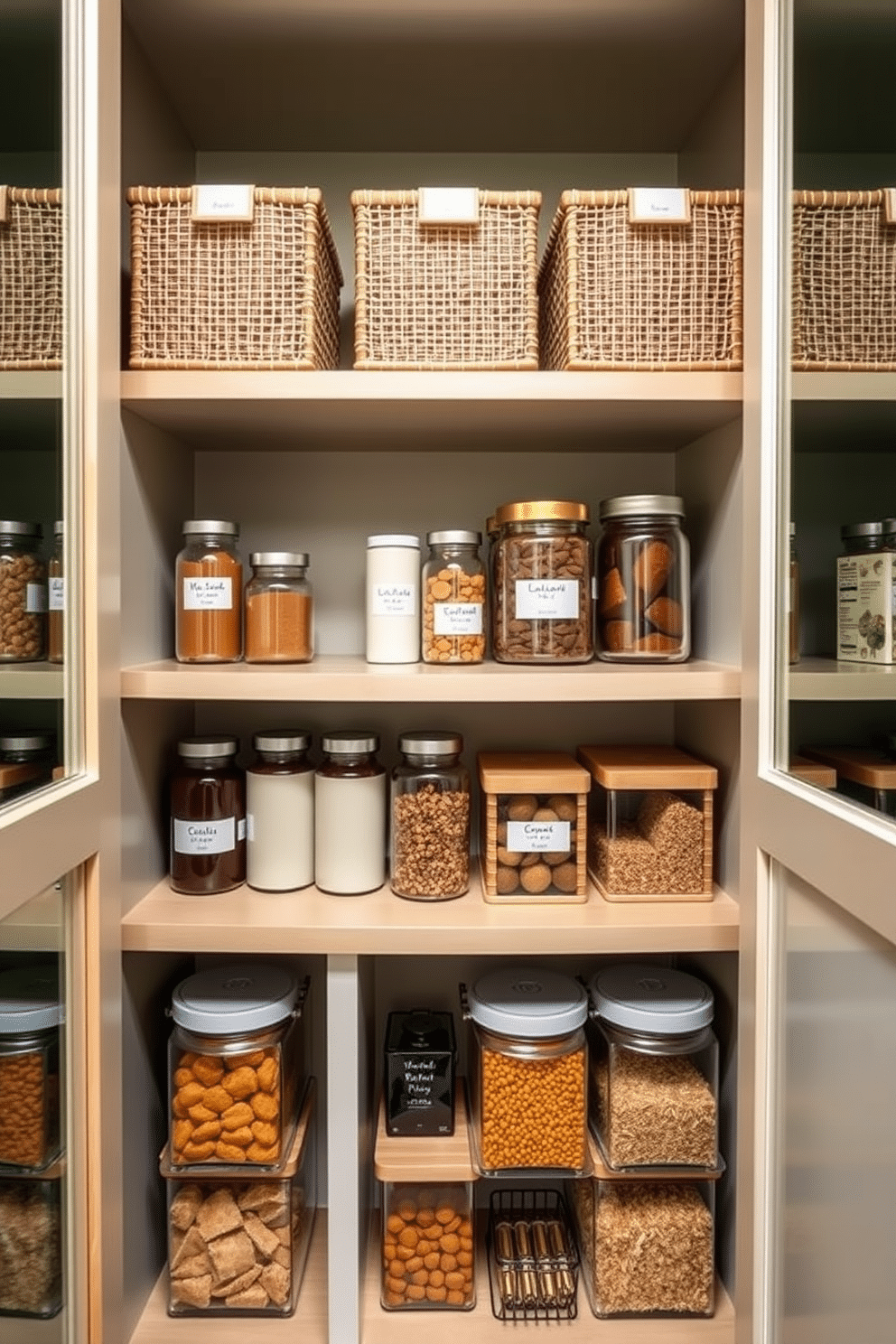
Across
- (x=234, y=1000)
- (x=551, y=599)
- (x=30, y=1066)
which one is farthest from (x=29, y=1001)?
(x=551, y=599)

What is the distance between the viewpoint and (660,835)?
117cm

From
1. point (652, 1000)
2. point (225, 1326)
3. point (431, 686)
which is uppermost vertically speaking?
point (431, 686)

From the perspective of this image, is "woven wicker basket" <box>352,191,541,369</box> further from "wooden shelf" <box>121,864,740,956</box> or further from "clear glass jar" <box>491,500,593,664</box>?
"wooden shelf" <box>121,864,740,956</box>

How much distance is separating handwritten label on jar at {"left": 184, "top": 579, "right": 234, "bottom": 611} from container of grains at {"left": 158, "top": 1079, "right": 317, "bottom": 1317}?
74cm

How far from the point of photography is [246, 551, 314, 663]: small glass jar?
117 centimetres

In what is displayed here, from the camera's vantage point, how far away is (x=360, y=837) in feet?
3.91

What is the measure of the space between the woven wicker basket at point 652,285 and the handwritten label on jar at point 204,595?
1.84 feet

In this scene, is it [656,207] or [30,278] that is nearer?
[30,278]

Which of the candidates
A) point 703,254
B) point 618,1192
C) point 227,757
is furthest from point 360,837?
point 703,254

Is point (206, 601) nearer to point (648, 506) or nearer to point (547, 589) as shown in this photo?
point (547, 589)

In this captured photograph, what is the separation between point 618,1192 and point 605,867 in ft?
1.45

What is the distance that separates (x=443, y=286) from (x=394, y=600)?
41 cm

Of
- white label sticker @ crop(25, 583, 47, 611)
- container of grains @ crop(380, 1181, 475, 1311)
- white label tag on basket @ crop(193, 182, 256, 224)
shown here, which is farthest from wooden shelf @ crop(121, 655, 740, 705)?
container of grains @ crop(380, 1181, 475, 1311)

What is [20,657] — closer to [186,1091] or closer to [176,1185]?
[186,1091]
